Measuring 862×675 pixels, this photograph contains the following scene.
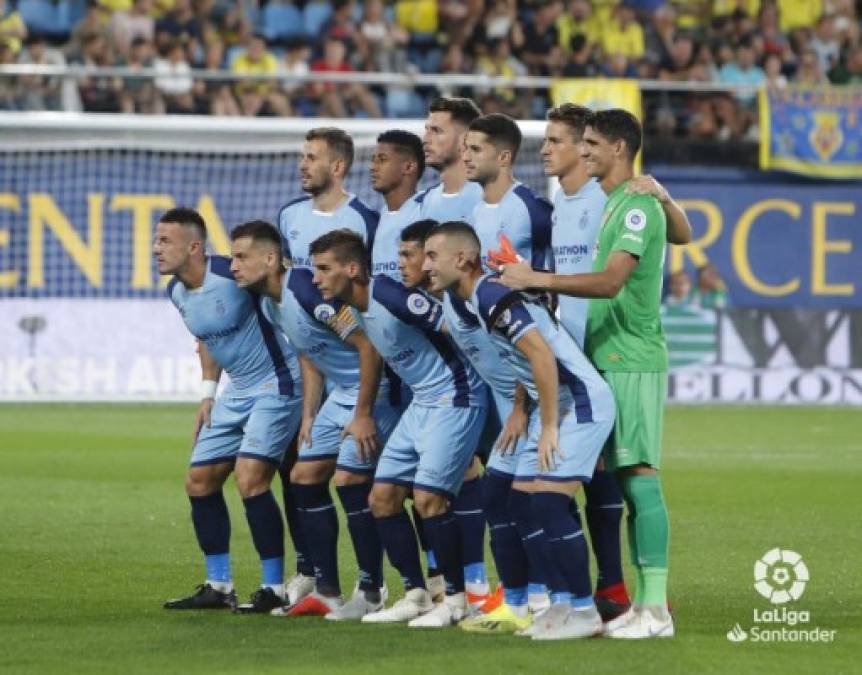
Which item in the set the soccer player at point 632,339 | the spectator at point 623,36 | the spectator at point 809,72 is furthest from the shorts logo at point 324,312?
the spectator at point 809,72

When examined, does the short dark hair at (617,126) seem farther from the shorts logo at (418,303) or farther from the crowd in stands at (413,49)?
the crowd in stands at (413,49)

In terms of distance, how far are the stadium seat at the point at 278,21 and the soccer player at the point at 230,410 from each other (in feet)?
47.3

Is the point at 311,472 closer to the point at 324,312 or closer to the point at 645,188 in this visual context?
the point at 324,312

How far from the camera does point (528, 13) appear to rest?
24.2m

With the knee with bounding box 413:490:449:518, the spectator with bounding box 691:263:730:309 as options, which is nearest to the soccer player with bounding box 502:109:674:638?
the knee with bounding box 413:490:449:518

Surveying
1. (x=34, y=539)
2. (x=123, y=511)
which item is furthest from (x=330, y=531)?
(x=123, y=511)

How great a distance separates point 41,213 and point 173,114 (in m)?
1.87

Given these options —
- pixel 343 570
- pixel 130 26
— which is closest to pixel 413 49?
pixel 130 26

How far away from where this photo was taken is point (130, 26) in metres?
21.9

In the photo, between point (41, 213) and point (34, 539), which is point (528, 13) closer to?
point (41, 213)

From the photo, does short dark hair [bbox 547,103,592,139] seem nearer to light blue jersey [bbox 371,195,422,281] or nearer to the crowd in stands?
light blue jersey [bbox 371,195,422,281]

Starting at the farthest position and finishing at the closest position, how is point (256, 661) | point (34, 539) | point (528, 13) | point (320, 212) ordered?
1. point (528, 13)
2. point (34, 539)
3. point (320, 212)
4. point (256, 661)

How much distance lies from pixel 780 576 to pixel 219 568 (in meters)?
2.72

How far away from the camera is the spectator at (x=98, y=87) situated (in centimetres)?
2127
